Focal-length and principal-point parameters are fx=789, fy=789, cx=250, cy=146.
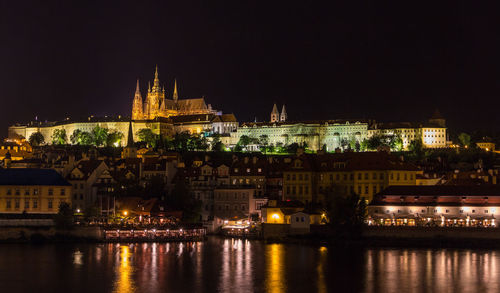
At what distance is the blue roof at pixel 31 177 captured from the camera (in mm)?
63000

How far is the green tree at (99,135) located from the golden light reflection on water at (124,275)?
112m

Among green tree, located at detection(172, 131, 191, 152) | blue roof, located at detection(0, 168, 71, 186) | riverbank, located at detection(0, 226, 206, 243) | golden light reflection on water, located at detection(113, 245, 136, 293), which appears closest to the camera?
golden light reflection on water, located at detection(113, 245, 136, 293)

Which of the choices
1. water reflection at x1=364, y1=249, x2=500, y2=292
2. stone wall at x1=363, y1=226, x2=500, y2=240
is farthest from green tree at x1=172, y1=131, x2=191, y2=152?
water reflection at x1=364, y1=249, x2=500, y2=292

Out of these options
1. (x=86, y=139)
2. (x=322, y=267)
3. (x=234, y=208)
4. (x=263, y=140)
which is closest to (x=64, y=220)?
(x=234, y=208)

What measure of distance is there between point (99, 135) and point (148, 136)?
37.5ft

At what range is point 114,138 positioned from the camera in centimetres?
16200

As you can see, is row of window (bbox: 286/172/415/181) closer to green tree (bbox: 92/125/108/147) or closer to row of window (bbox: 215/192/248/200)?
row of window (bbox: 215/192/248/200)

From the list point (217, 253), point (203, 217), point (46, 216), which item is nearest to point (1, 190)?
point (46, 216)

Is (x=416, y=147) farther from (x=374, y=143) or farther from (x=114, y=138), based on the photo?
(x=114, y=138)

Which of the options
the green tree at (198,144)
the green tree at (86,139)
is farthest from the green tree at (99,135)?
the green tree at (198,144)

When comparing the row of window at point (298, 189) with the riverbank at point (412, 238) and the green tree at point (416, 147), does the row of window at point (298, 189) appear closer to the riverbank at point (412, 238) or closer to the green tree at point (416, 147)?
the riverbank at point (412, 238)

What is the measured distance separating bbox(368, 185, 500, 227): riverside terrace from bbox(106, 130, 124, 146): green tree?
105250 mm

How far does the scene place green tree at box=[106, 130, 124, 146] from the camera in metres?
159

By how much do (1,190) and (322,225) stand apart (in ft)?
83.2
